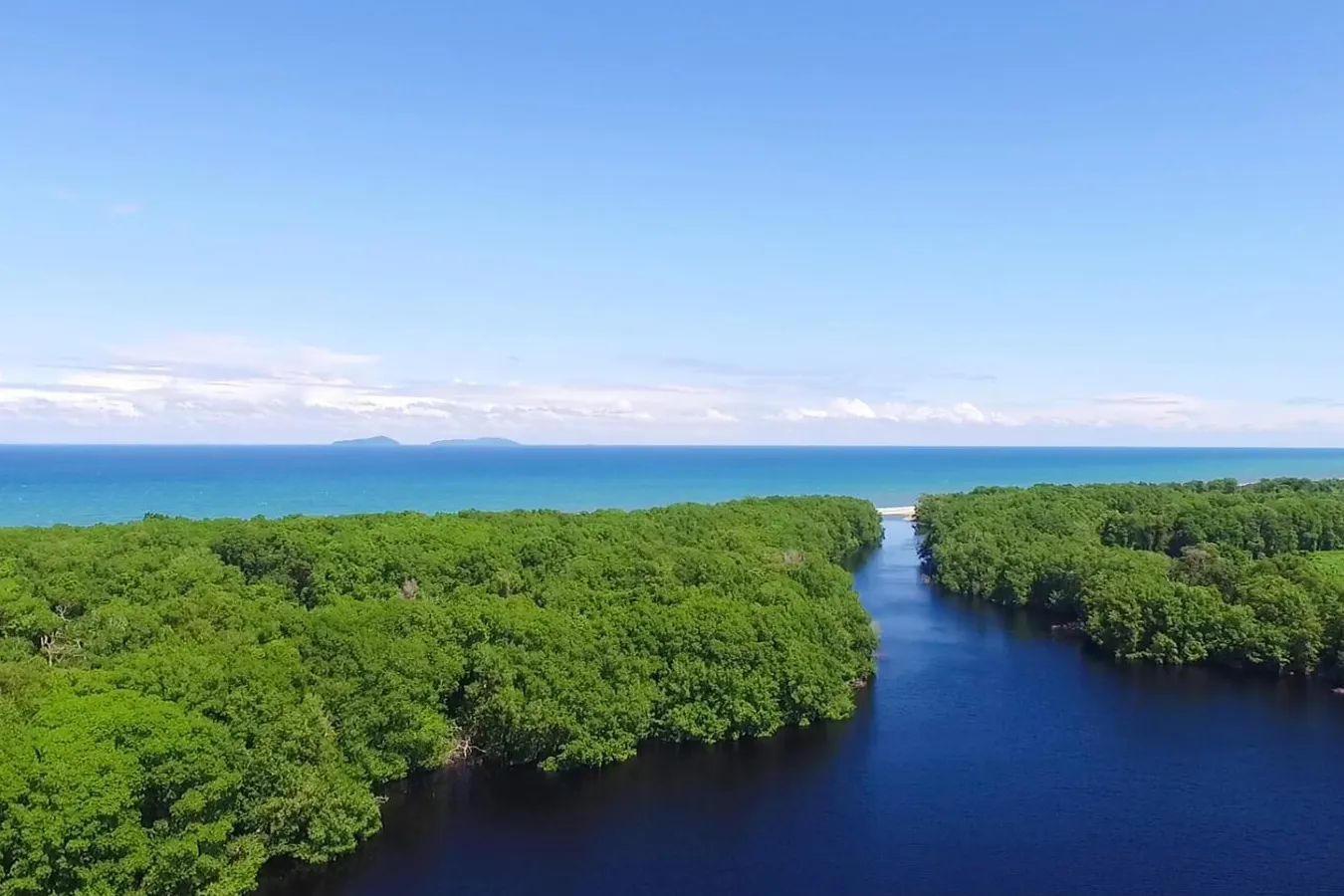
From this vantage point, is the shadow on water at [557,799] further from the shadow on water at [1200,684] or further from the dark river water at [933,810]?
the shadow on water at [1200,684]

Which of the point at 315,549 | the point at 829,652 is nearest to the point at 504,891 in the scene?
the point at 829,652

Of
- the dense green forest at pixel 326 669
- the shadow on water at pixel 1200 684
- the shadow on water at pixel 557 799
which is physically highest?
the dense green forest at pixel 326 669

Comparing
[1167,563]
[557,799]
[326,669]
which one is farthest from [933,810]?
[1167,563]

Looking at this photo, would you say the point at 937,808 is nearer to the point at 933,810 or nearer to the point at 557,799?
the point at 933,810

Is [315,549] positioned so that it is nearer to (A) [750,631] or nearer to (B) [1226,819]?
(A) [750,631]

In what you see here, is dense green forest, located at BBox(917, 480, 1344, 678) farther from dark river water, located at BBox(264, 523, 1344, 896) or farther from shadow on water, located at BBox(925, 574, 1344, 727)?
dark river water, located at BBox(264, 523, 1344, 896)

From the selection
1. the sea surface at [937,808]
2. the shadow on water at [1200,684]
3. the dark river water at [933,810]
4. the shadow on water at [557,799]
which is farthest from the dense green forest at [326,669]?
the shadow on water at [1200,684]
